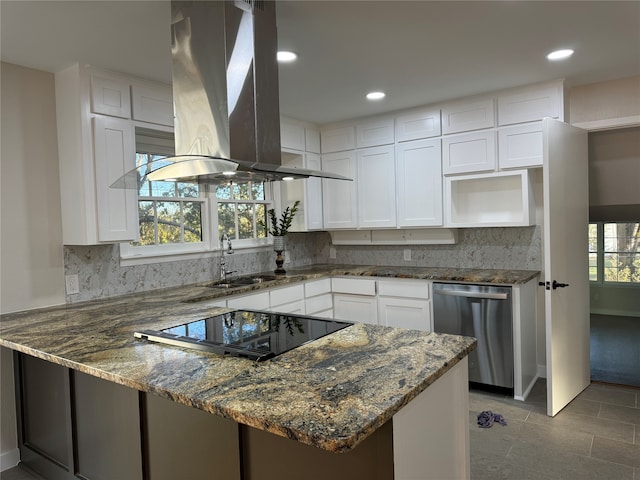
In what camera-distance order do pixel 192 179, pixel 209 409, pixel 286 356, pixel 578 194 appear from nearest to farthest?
1. pixel 209 409
2. pixel 286 356
3. pixel 192 179
4. pixel 578 194

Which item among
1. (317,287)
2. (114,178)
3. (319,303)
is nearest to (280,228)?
(317,287)

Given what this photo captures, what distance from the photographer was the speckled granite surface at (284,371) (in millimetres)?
1105

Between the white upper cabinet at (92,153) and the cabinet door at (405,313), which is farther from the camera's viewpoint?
the cabinet door at (405,313)

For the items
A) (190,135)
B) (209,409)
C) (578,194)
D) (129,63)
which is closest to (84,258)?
(129,63)

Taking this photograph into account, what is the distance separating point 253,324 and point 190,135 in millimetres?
930

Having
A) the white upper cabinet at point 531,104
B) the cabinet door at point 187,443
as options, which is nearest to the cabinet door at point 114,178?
the cabinet door at point 187,443

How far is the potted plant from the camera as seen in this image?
4.24 meters

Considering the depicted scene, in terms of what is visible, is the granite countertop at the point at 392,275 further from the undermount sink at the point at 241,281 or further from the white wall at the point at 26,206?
the white wall at the point at 26,206

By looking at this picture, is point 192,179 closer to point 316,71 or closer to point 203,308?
point 203,308

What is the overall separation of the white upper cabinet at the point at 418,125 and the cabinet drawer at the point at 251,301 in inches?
78.2

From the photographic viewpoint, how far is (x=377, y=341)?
1.78 metres

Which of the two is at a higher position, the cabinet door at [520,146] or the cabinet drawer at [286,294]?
the cabinet door at [520,146]

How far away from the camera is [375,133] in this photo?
4301 millimetres

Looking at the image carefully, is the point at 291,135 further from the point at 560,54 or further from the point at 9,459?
the point at 9,459
